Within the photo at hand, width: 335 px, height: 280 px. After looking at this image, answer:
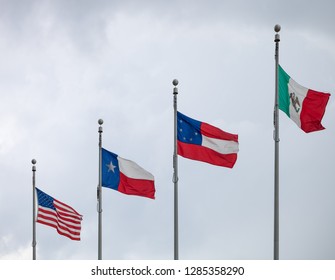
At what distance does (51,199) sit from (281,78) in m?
14.7

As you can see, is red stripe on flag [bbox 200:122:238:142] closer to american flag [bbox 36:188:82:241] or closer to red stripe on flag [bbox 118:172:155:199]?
red stripe on flag [bbox 118:172:155:199]

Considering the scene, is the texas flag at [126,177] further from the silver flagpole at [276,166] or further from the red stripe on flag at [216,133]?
the silver flagpole at [276,166]

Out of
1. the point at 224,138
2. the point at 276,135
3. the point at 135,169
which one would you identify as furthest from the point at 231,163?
the point at 135,169

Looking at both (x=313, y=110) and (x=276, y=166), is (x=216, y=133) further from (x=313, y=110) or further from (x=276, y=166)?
(x=313, y=110)

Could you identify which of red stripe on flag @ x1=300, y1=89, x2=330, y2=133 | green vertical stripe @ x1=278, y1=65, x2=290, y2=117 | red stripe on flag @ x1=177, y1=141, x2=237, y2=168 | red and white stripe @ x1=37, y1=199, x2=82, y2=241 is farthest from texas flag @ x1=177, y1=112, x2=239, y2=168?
red and white stripe @ x1=37, y1=199, x2=82, y2=241

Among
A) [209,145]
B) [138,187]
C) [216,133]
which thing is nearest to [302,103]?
[216,133]

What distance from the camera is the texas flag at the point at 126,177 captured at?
1328 inches

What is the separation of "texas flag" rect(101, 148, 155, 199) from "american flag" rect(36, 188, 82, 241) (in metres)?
3.49

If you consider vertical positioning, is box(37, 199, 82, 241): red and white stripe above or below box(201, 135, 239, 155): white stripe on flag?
below

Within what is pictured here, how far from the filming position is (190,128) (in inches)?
1240

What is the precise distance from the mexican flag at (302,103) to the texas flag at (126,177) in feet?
25.0

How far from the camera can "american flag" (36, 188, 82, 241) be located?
37531mm

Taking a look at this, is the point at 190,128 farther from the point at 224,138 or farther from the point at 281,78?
the point at 281,78
